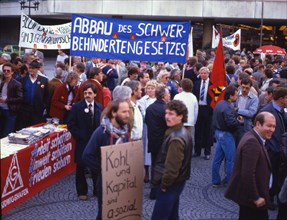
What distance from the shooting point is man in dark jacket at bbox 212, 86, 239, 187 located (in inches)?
319

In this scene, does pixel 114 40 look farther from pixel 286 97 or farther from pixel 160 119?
pixel 286 97

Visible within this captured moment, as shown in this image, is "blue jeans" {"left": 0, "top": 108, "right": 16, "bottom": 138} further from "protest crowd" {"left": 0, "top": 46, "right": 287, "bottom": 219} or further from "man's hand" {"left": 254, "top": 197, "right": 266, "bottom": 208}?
"man's hand" {"left": 254, "top": 197, "right": 266, "bottom": 208}

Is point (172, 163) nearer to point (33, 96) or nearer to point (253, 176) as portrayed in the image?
point (253, 176)

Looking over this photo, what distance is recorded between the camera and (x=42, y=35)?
1481 centimetres

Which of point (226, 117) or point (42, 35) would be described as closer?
point (226, 117)

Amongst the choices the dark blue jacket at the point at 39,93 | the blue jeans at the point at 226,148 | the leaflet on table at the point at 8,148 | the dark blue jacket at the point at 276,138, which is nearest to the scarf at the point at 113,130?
the leaflet on table at the point at 8,148

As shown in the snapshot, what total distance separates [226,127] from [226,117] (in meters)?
0.20

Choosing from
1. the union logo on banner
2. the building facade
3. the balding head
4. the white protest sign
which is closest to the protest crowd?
the balding head

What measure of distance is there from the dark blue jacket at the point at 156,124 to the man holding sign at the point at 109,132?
1845mm

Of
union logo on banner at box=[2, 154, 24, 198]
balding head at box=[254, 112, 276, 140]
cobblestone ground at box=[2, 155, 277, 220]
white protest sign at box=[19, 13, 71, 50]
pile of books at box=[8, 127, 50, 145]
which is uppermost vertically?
white protest sign at box=[19, 13, 71, 50]

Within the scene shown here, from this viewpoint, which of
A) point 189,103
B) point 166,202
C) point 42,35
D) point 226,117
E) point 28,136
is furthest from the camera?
point 42,35

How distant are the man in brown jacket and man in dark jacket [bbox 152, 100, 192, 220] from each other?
558 mm

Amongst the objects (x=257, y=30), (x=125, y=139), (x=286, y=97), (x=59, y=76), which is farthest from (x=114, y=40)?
(x=257, y=30)

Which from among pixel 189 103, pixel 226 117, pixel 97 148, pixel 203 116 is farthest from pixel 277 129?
pixel 203 116
